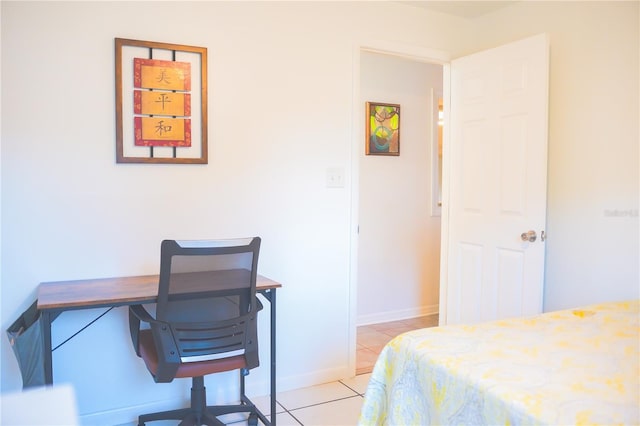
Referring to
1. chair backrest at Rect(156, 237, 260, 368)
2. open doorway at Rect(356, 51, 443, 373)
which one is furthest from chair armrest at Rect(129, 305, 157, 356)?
open doorway at Rect(356, 51, 443, 373)

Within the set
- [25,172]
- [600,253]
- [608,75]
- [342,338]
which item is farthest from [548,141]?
[25,172]

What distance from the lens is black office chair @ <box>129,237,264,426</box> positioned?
1984 millimetres

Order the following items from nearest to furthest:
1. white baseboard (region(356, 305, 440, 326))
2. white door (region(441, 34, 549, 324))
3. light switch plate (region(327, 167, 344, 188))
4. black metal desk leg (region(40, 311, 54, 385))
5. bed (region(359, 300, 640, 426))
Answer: bed (region(359, 300, 640, 426)) < black metal desk leg (region(40, 311, 54, 385)) < white door (region(441, 34, 549, 324)) < light switch plate (region(327, 167, 344, 188)) < white baseboard (region(356, 305, 440, 326))

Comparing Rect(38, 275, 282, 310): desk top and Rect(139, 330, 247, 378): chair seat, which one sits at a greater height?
Rect(38, 275, 282, 310): desk top

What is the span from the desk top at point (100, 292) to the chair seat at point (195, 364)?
→ 25 centimetres

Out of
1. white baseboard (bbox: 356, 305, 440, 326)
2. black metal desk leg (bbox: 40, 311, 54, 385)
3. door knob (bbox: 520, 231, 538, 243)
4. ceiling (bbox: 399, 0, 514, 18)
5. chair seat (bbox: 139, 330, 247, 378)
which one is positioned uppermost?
ceiling (bbox: 399, 0, 514, 18)

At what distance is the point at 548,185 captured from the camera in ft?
9.52

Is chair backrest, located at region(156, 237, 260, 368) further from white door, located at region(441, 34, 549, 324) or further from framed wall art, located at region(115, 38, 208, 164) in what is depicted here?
white door, located at region(441, 34, 549, 324)

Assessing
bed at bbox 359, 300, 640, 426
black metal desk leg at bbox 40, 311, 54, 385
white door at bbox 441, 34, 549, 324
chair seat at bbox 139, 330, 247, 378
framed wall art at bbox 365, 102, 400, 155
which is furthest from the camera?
framed wall art at bbox 365, 102, 400, 155

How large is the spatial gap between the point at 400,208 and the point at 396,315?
0.94 metres

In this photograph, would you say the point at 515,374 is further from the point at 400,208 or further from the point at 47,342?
the point at 400,208

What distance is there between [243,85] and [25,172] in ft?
3.72

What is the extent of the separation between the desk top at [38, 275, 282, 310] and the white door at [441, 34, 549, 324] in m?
1.48

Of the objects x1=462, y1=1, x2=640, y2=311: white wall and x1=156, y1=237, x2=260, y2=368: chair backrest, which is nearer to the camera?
x1=156, y1=237, x2=260, y2=368: chair backrest
